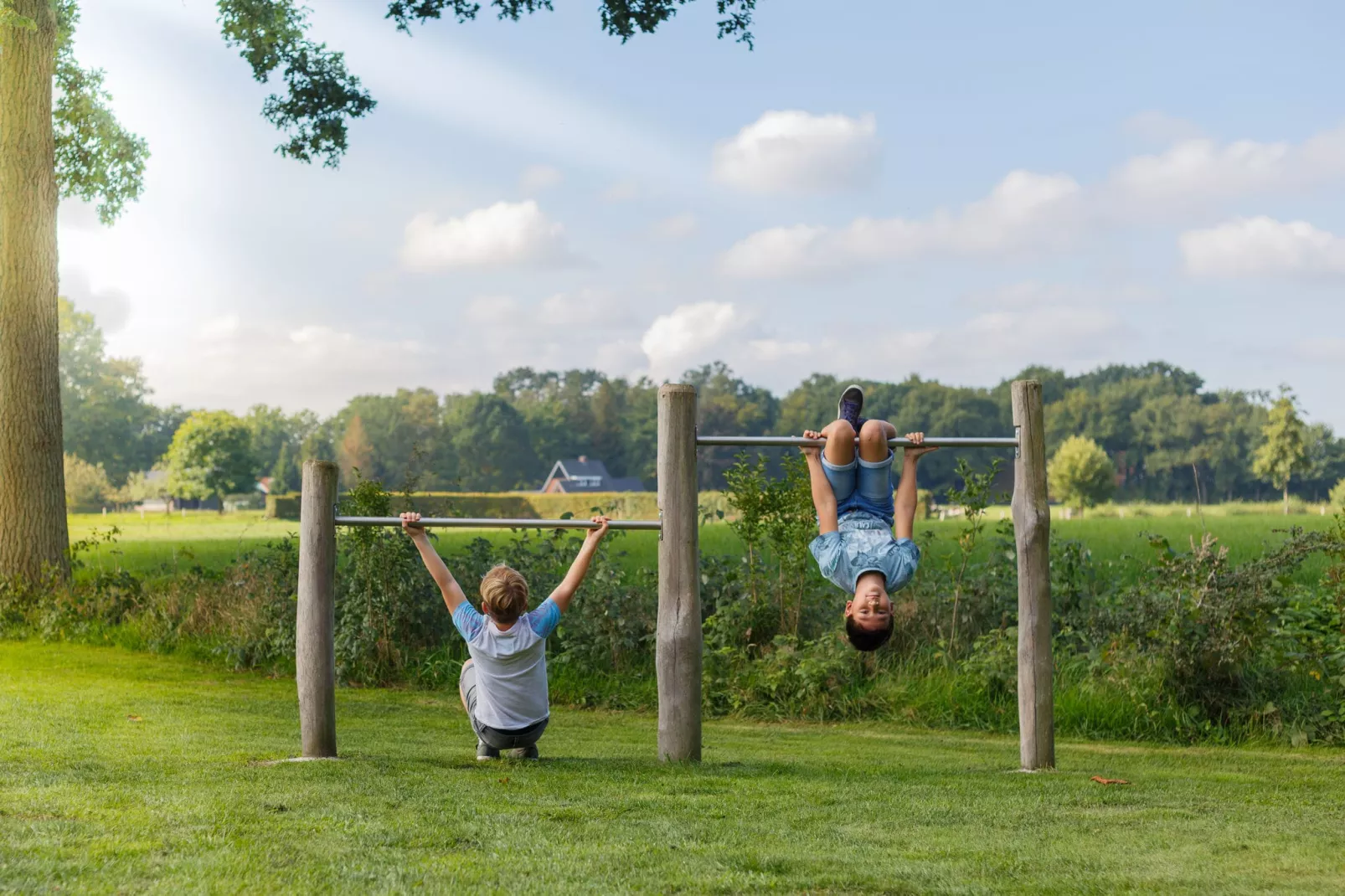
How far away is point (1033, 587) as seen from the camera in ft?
22.5

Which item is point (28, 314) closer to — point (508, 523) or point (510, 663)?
point (508, 523)

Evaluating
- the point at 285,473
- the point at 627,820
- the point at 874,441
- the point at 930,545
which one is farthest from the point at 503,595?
the point at 285,473

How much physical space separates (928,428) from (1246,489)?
2031 cm

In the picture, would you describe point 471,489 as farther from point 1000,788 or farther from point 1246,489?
point 1000,788

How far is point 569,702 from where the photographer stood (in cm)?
1118

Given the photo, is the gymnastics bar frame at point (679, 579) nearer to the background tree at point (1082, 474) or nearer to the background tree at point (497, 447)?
A: the background tree at point (1082, 474)

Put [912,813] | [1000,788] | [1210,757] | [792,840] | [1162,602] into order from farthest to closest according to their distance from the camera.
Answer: [1162,602], [1210,757], [1000,788], [912,813], [792,840]

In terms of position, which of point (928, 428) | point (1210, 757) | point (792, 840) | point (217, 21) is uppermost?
point (217, 21)

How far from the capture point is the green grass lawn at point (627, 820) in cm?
418

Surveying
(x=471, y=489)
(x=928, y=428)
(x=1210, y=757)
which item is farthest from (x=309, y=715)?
(x=471, y=489)

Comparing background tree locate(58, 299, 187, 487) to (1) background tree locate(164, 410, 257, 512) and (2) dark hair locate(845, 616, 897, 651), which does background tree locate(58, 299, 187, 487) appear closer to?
(1) background tree locate(164, 410, 257, 512)

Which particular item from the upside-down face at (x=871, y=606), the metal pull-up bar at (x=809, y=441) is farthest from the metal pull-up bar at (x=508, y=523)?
the upside-down face at (x=871, y=606)

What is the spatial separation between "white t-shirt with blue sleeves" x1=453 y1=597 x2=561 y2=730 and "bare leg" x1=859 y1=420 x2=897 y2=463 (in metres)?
1.83

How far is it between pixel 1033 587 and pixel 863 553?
42.6 inches
